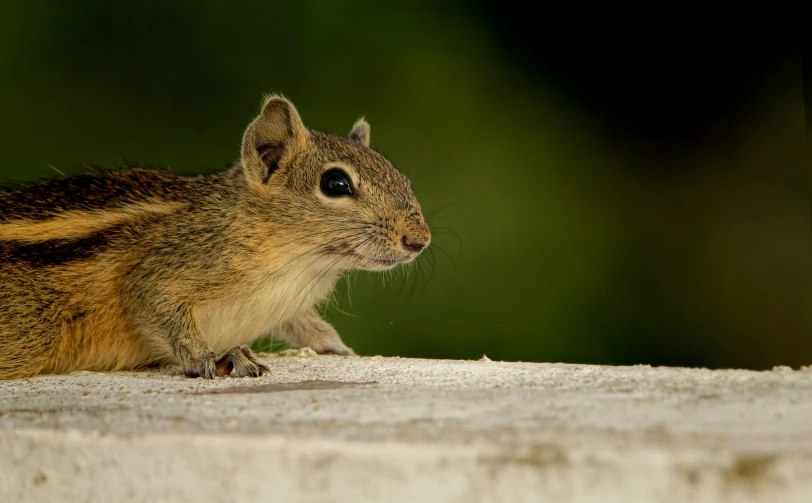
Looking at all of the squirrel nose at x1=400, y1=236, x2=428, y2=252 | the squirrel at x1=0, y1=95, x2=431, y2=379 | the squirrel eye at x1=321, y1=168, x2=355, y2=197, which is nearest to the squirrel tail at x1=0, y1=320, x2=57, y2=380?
the squirrel at x1=0, y1=95, x2=431, y2=379

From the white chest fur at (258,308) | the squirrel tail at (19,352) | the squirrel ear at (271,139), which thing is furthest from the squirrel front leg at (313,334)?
the squirrel tail at (19,352)

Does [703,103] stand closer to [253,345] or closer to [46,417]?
[253,345]

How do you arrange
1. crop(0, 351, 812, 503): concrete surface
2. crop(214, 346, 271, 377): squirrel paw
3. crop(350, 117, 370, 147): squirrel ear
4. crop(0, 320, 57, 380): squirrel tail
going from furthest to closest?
1. crop(350, 117, 370, 147): squirrel ear
2. crop(0, 320, 57, 380): squirrel tail
3. crop(214, 346, 271, 377): squirrel paw
4. crop(0, 351, 812, 503): concrete surface

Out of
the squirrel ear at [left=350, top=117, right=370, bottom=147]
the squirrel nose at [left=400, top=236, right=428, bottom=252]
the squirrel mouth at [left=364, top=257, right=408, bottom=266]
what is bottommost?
the squirrel mouth at [left=364, top=257, right=408, bottom=266]

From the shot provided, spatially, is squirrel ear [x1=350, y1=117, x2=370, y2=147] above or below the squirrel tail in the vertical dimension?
above

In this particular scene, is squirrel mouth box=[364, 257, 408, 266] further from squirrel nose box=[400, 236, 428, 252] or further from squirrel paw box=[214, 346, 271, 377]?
squirrel paw box=[214, 346, 271, 377]

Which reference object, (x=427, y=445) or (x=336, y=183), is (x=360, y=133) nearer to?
(x=336, y=183)

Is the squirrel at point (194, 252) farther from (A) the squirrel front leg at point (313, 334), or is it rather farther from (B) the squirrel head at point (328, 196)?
(A) the squirrel front leg at point (313, 334)
